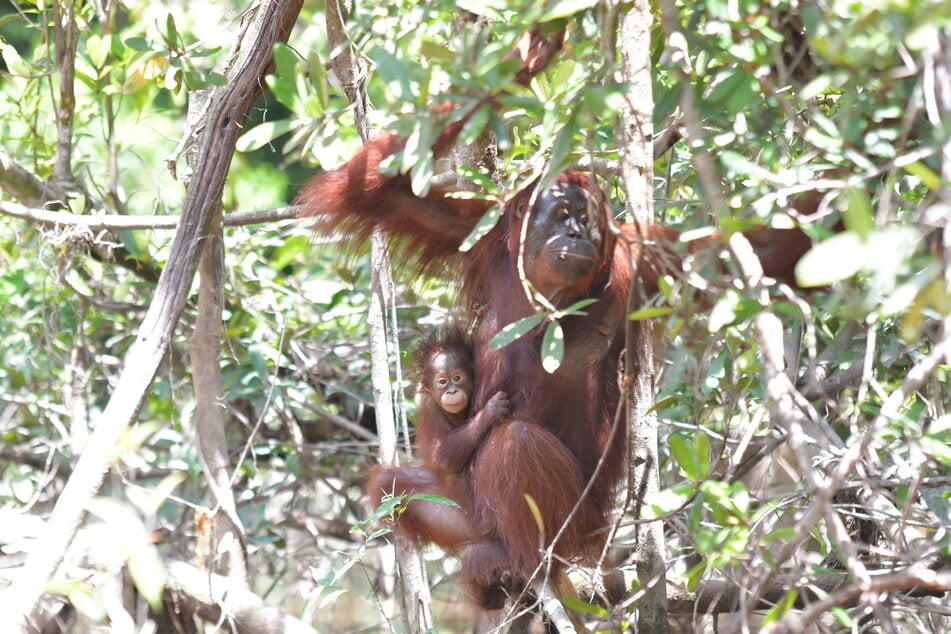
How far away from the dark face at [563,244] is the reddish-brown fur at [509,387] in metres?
0.03

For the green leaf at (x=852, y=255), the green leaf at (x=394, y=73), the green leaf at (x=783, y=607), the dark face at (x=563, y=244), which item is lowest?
the green leaf at (x=783, y=607)

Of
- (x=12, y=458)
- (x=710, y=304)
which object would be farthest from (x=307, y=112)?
(x=12, y=458)

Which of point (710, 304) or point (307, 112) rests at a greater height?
point (307, 112)

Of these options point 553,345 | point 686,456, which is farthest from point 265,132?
point 686,456

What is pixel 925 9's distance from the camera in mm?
1486

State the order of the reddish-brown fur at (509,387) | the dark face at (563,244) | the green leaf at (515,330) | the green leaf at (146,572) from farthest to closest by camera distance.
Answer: the reddish-brown fur at (509,387) < the dark face at (563,244) < the green leaf at (515,330) < the green leaf at (146,572)

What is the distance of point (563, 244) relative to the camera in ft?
10.7

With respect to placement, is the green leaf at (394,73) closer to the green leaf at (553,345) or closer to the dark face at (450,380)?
the green leaf at (553,345)

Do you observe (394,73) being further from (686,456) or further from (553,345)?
(686,456)

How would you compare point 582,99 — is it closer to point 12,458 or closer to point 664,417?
point 664,417

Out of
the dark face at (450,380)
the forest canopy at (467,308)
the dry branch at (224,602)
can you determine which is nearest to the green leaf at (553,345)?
the forest canopy at (467,308)

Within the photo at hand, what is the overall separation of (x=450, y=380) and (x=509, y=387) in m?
0.24

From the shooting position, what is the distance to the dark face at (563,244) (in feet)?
10.7

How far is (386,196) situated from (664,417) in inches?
57.1
